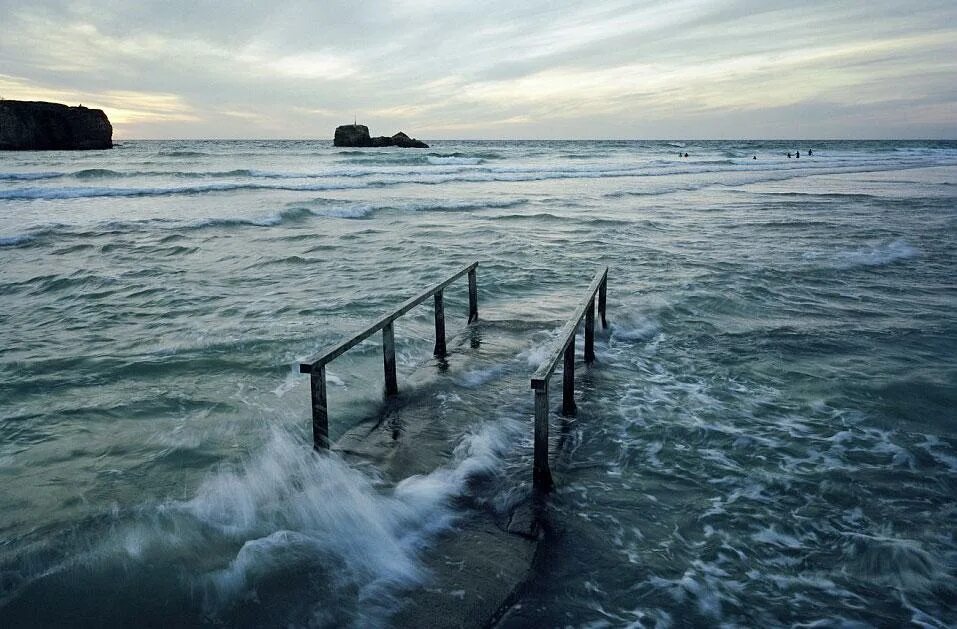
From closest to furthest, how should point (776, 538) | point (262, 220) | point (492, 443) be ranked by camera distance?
1. point (776, 538)
2. point (492, 443)
3. point (262, 220)

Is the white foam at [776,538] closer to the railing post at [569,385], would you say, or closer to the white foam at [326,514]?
the white foam at [326,514]

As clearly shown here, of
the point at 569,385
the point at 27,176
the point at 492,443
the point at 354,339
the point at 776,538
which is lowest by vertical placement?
the point at 776,538

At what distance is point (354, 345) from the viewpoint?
5875 millimetres

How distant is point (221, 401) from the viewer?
6551mm

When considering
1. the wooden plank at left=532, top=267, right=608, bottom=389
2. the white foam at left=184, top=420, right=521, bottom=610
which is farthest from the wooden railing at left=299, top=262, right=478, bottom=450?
the wooden plank at left=532, top=267, right=608, bottom=389

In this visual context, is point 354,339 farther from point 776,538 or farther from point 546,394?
point 776,538

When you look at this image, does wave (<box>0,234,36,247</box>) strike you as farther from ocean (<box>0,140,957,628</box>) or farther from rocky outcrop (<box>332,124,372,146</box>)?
rocky outcrop (<box>332,124,372,146</box>)

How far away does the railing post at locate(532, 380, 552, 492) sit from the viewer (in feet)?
13.7

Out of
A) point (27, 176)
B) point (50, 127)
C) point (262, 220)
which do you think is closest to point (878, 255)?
point (262, 220)

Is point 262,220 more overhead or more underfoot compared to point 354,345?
more overhead

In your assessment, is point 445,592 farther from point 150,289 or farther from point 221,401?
point 150,289

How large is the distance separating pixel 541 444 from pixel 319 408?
75.9 inches

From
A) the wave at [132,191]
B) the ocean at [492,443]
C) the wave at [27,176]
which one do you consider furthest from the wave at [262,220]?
the wave at [27,176]

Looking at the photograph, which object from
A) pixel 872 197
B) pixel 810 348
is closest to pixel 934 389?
pixel 810 348
